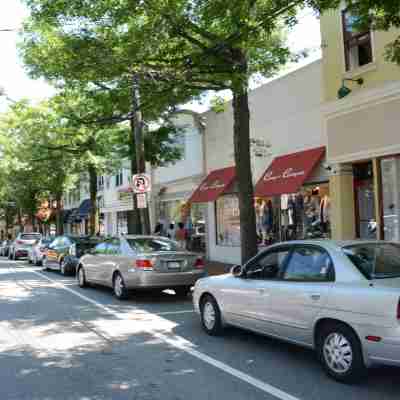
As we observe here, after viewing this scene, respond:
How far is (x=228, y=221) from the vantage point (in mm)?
20109

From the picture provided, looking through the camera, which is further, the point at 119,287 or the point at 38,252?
the point at 38,252

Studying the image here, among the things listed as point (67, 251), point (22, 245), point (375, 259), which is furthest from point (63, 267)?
point (375, 259)

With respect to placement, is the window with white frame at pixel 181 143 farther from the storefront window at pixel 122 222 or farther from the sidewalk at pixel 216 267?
the storefront window at pixel 122 222

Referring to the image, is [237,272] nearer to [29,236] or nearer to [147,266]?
[147,266]

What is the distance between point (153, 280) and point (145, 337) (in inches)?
123

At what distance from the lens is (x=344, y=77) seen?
42.9ft

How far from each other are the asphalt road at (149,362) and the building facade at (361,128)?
5.37 meters

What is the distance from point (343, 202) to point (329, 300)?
26.8 feet

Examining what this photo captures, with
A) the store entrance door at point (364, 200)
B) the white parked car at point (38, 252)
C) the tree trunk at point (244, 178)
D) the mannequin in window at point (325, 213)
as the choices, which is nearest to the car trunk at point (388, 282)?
the tree trunk at point (244, 178)

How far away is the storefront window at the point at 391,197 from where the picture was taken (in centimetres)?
1195

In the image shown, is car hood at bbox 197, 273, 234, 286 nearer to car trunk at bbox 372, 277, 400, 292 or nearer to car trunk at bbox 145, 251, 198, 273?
car trunk at bbox 372, 277, 400, 292

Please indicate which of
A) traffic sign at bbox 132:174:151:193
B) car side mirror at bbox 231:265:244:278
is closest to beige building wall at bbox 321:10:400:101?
traffic sign at bbox 132:174:151:193

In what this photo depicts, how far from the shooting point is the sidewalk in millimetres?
16377

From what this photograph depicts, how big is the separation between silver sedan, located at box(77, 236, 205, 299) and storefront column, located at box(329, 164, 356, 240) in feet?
13.3
